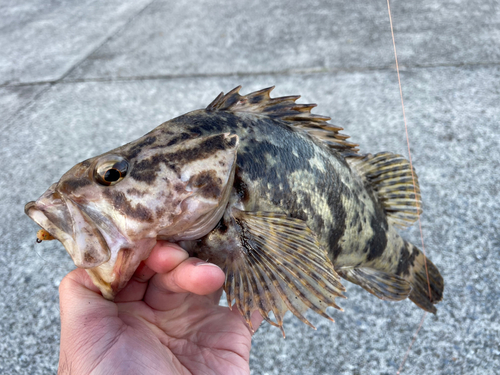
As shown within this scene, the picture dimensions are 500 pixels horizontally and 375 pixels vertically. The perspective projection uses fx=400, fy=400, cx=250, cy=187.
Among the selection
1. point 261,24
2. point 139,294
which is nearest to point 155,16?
point 261,24

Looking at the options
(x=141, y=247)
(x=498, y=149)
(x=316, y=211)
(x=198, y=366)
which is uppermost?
(x=141, y=247)

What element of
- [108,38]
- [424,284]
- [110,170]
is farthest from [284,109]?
[108,38]

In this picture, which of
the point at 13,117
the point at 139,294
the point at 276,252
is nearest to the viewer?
the point at 276,252

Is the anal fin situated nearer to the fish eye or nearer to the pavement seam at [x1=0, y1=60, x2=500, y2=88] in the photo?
the fish eye

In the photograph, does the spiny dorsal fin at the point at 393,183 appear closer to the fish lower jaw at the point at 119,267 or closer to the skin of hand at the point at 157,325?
the skin of hand at the point at 157,325

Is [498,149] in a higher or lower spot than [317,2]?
lower

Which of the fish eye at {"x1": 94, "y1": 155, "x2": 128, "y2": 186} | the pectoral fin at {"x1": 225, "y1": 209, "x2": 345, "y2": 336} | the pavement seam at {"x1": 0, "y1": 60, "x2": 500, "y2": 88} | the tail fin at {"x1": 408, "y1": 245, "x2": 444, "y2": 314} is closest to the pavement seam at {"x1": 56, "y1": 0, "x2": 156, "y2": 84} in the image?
the pavement seam at {"x1": 0, "y1": 60, "x2": 500, "y2": 88}

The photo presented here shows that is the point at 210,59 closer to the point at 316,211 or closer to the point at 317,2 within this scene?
the point at 317,2
